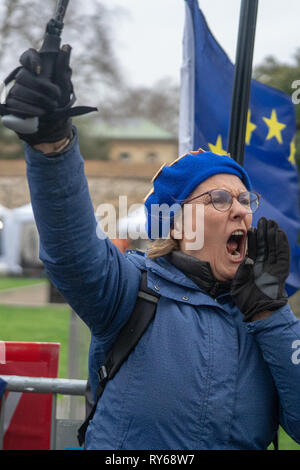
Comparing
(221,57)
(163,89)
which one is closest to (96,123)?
(163,89)

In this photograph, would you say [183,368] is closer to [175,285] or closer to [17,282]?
[175,285]

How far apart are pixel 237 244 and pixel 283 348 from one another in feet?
1.26

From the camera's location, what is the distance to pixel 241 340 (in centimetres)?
170

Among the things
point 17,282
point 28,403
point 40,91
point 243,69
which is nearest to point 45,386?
point 28,403

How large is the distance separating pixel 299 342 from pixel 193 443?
0.37m

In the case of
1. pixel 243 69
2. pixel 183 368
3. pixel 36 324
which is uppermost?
pixel 243 69

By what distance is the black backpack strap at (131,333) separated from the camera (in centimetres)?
165

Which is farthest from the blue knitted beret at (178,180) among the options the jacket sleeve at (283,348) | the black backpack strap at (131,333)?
the jacket sleeve at (283,348)

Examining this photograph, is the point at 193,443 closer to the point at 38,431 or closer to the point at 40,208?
the point at 40,208

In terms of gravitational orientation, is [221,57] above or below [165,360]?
above

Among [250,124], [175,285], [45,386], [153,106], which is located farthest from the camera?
[153,106]

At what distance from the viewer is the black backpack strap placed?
165 cm

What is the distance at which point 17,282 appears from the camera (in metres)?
22.0

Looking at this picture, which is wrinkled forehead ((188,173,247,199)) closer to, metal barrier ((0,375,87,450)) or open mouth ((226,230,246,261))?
open mouth ((226,230,246,261))
